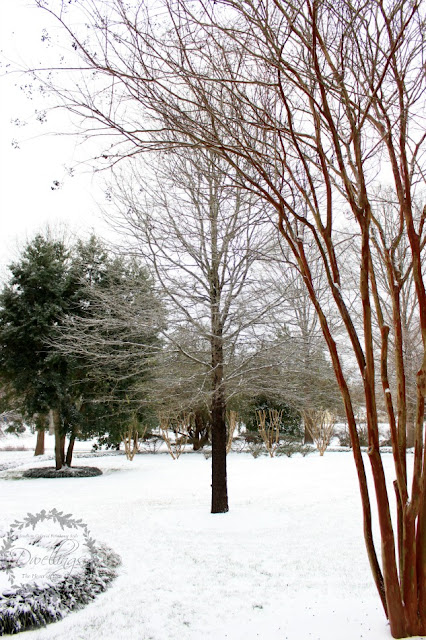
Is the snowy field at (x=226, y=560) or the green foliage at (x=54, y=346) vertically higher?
the green foliage at (x=54, y=346)

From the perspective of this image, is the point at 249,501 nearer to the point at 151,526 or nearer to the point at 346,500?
the point at 346,500

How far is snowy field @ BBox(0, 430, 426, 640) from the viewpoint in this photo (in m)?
3.44

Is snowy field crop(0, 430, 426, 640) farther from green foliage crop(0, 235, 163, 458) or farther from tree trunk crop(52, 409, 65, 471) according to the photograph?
green foliage crop(0, 235, 163, 458)

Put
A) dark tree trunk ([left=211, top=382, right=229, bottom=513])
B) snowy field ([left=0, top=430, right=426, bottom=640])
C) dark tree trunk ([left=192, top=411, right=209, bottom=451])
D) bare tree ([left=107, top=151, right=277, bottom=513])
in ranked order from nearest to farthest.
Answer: snowy field ([left=0, top=430, right=426, bottom=640]), bare tree ([left=107, top=151, right=277, bottom=513]), dark tree trunk ([left=211, top=382, right=229, bottom=513]), dark tree trunk ([left=192, top=411, right=209, bottom=451])

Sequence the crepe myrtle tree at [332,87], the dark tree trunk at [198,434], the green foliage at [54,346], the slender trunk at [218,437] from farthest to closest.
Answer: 1. the dark tree trunk at [198,434]
2. the green foliage at [54,346]
3. the slender trunk at [218,437]
4. the crepe myrtle tree at [332,87]

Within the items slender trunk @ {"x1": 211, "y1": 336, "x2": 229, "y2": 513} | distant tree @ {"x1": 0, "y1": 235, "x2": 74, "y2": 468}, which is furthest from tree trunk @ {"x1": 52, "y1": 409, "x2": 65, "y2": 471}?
slender trunk @ {"x1": 211, "y1": 336, "x2": 229, "y2": 513}

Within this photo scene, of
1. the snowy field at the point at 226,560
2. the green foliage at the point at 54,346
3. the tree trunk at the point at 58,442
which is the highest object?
the green foliage at the point at 54,346

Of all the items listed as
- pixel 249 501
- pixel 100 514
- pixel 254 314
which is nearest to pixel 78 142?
pixel 254 314

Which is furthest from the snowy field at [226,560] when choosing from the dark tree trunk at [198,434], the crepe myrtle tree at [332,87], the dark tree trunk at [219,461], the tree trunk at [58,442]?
the dark tree trunk at [198,434]

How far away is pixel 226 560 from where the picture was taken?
5.29m

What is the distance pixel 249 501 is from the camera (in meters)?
9.02

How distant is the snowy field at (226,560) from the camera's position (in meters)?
3.44

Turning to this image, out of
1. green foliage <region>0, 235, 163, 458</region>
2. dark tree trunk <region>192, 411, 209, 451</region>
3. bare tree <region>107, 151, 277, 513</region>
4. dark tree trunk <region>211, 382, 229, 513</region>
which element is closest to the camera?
bare tree <region>107, 151, 277, 513</region>

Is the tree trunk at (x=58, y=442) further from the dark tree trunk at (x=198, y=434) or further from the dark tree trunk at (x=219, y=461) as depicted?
the dark tree trunk at (x=219, y=461)
